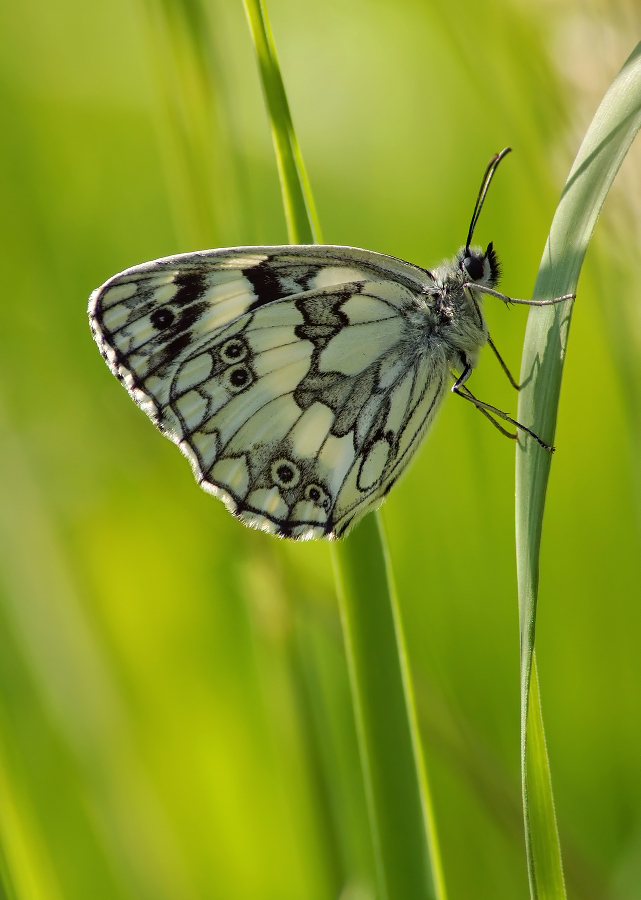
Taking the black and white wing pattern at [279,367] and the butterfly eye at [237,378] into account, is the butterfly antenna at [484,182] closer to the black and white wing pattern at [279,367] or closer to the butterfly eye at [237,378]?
the black and white wing pattern at [279,367]

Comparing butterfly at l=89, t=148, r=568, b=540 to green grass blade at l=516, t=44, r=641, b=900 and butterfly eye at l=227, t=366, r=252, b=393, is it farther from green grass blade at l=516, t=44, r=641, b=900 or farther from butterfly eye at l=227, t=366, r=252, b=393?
green grass blade at l=516, t=44, r=641, b=900

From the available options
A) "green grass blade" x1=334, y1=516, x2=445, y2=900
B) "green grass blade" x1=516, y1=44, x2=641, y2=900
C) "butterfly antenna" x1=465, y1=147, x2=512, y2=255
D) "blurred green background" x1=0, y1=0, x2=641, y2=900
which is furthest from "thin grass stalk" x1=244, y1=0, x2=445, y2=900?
"butterfly antenna" x1=465, y1=147, x2=512, y2=255

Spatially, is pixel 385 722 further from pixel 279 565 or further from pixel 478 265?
pixel 478 265

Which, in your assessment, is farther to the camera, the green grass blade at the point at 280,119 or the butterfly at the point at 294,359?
the butterfly at the point at 294,359

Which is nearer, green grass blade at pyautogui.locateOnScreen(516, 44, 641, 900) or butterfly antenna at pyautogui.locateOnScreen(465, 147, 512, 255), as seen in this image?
green grass blade at pyautogui.locateOnScreen(516, 44, 641, 900)

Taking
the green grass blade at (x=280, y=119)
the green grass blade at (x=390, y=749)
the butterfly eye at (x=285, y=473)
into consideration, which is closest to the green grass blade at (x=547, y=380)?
the green grass blade at (x=390, y=749)

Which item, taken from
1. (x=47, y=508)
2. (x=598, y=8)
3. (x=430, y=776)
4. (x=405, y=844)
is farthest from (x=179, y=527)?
(x=598, y=8)

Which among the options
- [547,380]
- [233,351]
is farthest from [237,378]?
[547,380]
